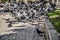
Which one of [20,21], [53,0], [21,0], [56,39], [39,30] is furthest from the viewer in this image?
[21,0]

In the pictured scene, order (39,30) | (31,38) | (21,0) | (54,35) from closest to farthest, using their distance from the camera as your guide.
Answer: (54,35)
(31,38)
(39,30)
(21,0)

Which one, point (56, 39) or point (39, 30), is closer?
point (56, 39)

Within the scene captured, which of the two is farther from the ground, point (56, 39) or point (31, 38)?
point (56, 39)

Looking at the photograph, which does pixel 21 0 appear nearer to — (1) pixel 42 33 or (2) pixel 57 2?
(2) pixel 57 2

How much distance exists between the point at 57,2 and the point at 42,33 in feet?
111

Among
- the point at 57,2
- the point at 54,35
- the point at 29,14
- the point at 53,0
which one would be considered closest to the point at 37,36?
the point at 54,35

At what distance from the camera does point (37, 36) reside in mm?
23891

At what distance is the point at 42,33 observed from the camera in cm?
2495

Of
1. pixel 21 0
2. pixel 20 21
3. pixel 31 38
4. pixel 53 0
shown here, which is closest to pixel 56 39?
pixel 31 38

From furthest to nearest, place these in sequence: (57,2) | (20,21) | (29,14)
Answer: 1. (57,2)
2. (29,14)
3. (20,21)

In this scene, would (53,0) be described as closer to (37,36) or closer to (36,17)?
(36,17)

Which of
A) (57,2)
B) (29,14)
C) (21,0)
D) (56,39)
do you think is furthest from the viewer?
(21,0)

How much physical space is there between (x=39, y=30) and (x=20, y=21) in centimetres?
1190

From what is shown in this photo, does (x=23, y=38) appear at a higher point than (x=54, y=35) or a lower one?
lower
